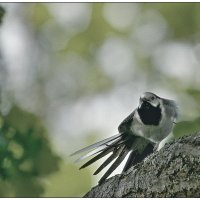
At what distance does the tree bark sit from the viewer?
961 millimetres

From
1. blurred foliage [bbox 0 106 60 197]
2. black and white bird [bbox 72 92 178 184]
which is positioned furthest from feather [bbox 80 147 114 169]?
blurred foliage [bbox 0 106 60 197]

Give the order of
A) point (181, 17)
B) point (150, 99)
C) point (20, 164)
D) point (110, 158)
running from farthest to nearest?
point (181, 17) < point (150, 99) < point (20, 164) < point (110, 158)

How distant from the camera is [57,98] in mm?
2441

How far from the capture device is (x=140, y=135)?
1685 mm

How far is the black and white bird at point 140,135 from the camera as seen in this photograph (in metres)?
1.46

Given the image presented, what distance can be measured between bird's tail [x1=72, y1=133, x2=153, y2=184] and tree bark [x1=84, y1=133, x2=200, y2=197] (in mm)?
287

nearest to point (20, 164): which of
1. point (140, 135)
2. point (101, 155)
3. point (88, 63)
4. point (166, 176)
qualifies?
point (101, 155)

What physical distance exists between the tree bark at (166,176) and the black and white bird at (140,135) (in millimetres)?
241

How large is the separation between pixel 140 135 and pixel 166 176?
2.28 feet

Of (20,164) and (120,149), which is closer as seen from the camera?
(120,149)

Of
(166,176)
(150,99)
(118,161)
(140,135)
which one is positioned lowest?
(166,176)

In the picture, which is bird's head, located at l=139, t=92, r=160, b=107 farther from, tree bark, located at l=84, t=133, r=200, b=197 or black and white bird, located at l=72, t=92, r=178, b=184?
tree bark, located at l=84, t=133, r=200, b=197

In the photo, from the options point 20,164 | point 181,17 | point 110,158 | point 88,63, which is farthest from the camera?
point 88,63

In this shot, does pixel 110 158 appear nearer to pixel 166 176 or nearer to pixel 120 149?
pixel 120 149
